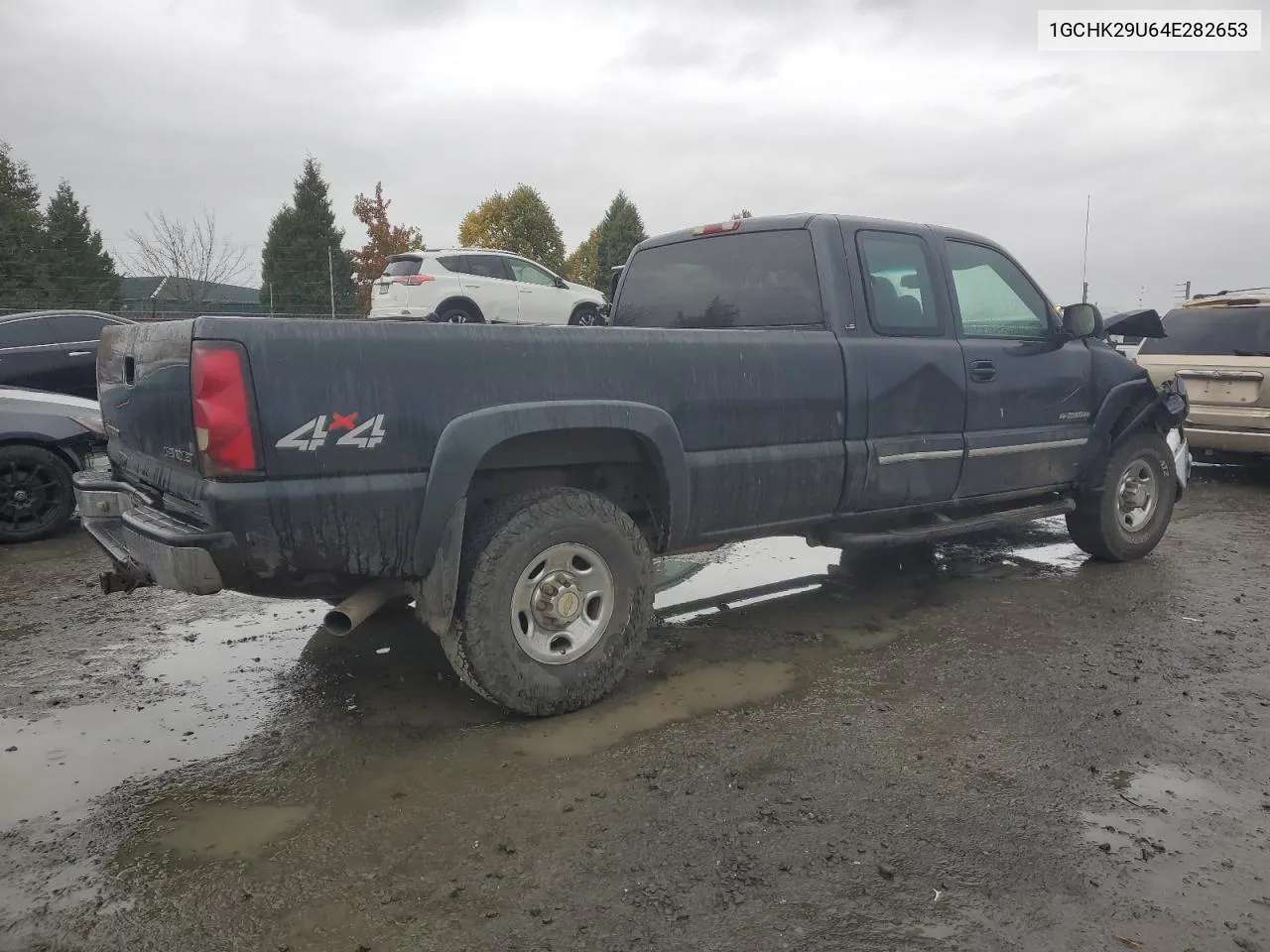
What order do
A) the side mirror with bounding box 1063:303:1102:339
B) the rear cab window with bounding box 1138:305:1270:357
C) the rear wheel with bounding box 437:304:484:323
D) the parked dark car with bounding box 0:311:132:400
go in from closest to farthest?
the side mirror with bounding box 1063:303:1102:339 → the rear cab window with bounding box 1138:305:1270:357 → the parked dark car with bounding box 0:311:132:400 → the rear wheel with bounding box 437:304:484:323

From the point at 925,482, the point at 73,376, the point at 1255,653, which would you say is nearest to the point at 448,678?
the point at 925,482

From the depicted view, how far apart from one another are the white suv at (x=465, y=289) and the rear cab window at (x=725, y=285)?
10.1m

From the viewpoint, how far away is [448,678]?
3.89m

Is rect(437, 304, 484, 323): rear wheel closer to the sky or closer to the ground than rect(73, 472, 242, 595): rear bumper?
closer to the sky

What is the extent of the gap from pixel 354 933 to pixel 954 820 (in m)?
1.68

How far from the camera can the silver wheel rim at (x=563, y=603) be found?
3.41 m

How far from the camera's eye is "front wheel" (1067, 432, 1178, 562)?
561 cm

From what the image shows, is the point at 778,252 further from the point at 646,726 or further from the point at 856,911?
the point at 856,911

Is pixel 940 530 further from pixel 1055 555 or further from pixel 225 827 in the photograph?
pixel 225 827

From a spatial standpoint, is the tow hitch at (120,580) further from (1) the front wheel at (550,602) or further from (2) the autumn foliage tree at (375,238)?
(2) the autumn foliage tree at (375,238)

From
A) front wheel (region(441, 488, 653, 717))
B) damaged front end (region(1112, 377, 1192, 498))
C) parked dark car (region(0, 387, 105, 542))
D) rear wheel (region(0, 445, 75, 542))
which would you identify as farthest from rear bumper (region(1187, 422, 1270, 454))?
rear wheel (region(0, 445, 75, 542))

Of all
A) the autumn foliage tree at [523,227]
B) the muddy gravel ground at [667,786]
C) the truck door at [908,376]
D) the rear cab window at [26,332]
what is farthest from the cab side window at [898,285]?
the autumn foliage tree at [523,227]

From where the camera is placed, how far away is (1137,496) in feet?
19.1

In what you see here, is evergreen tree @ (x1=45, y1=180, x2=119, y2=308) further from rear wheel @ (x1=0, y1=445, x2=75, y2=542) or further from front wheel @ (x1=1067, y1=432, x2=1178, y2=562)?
front wheel @ (x1=1067, y1=432, x2=1178, y2=562)
